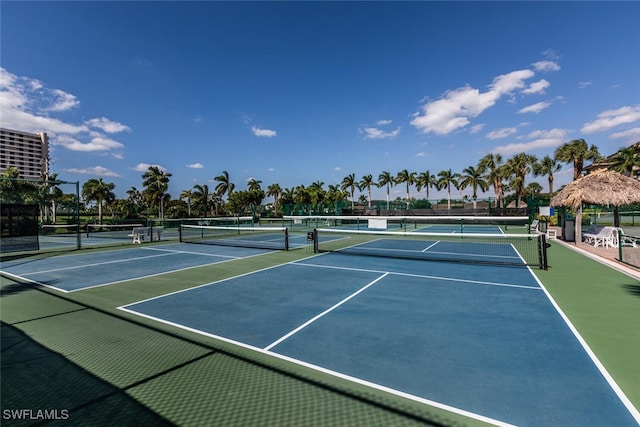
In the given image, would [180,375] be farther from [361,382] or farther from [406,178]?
[406,178]

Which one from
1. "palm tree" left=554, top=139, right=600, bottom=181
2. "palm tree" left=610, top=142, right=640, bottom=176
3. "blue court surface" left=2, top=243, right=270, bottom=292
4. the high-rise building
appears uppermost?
the high-rise building

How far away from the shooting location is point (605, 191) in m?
16.0

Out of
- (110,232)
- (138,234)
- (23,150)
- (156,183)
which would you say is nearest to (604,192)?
(138,234)

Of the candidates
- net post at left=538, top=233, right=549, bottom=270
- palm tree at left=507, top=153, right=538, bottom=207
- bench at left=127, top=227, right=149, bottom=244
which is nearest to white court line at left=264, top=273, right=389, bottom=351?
net post at left=538, top=233, right=549, bottom=270

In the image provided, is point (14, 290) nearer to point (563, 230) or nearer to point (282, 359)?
point (282, 359)

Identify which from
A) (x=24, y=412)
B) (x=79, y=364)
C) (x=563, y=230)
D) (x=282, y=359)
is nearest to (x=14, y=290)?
(x=79, y=364)

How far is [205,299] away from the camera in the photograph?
756cm

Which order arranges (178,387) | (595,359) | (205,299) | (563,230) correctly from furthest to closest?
(563,230)
(205,299)
(595,359)
(178,387)

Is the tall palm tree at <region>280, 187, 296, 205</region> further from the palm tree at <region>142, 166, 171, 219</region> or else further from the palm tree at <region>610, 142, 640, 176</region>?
the palm tree at <region>610, 142, 640, 176</region>

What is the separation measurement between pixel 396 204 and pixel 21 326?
1717 inches

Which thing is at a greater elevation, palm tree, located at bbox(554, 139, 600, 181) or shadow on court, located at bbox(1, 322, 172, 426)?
palm tree, located at bbox(554, 139, 600, 181)

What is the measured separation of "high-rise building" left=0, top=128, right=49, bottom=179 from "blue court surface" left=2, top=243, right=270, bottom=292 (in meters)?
182

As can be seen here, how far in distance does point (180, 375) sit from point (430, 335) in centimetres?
403

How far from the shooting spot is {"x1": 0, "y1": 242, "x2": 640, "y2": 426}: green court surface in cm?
332
